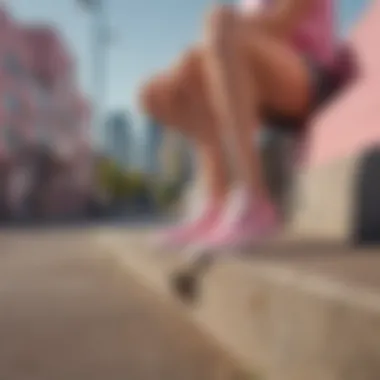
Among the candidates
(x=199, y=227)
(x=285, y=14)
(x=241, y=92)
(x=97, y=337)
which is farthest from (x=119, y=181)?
(x=97, y=337)

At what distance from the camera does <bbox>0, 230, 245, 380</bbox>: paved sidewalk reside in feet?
4.58

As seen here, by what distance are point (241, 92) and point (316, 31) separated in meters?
0.49

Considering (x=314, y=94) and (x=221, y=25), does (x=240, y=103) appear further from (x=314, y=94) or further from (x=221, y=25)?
(x=314, y=94)

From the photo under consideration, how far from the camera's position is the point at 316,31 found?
7.92 ft

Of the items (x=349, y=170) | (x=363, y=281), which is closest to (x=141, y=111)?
(x=349, y=170)

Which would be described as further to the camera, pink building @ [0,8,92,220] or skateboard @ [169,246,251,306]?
pink building @ [0,8,92,220]

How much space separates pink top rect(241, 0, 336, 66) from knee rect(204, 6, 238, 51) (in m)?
0.33

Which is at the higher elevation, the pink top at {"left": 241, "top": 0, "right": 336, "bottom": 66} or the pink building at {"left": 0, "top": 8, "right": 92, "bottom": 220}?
the pink building at {"left": 0, "top": 8, "right": 92, "bottom": 220}

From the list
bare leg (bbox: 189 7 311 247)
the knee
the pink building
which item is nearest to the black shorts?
bare leg (bbox: 189 7 311 247)

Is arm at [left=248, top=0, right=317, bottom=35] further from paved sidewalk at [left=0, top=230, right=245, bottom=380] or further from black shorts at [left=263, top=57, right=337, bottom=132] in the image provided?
paved sidewalk at [left=0, top=230, right=245, bottom=380]

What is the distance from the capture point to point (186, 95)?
2.54 meters

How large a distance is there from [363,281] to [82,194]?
23.1m

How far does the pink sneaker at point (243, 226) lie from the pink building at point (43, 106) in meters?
19.0

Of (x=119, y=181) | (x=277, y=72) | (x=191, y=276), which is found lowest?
(x=191, y=276)
